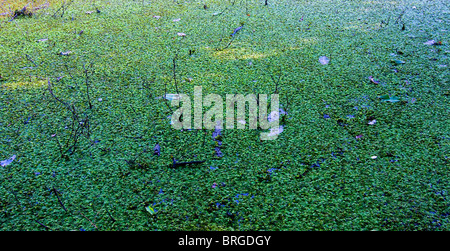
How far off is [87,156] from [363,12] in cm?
234

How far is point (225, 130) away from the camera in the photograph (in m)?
1.53

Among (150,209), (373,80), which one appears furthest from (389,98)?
(150,209)

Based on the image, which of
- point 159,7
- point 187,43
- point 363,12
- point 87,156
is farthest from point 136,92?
point 363,12

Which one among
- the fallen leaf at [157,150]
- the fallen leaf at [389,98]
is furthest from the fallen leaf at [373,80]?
the fallen leaf at [157,150]

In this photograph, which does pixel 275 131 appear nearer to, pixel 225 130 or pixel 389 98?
pixel 225 130

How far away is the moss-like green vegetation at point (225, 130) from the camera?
1153 millimetres

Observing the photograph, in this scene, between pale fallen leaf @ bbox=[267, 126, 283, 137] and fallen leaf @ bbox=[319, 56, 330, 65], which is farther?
fallen leaf @ bbox=[319, 56, 330, 65]

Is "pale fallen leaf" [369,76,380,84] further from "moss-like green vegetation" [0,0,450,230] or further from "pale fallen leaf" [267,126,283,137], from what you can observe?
"pale fallen leaf" [267,126,283,137]

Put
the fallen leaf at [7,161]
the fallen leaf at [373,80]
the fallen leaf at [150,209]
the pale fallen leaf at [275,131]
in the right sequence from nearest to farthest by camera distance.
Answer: the fallen leaf at [150,209], the fallen leaf at [7,161], the pale fallen leaf at [275,131], the fallen leaf at [373,80]

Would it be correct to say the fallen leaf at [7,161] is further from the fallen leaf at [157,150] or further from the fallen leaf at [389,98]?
the fallen leaf at [389,98]

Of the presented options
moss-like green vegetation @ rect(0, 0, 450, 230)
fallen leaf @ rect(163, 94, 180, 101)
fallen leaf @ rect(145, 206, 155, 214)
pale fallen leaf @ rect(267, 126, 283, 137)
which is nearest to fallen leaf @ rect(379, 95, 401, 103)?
moss-like green vegetation @ rect(0, 0, 450, 230)

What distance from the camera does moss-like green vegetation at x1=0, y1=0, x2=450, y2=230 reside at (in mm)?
1153

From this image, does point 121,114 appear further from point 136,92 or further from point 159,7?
point 159,7
